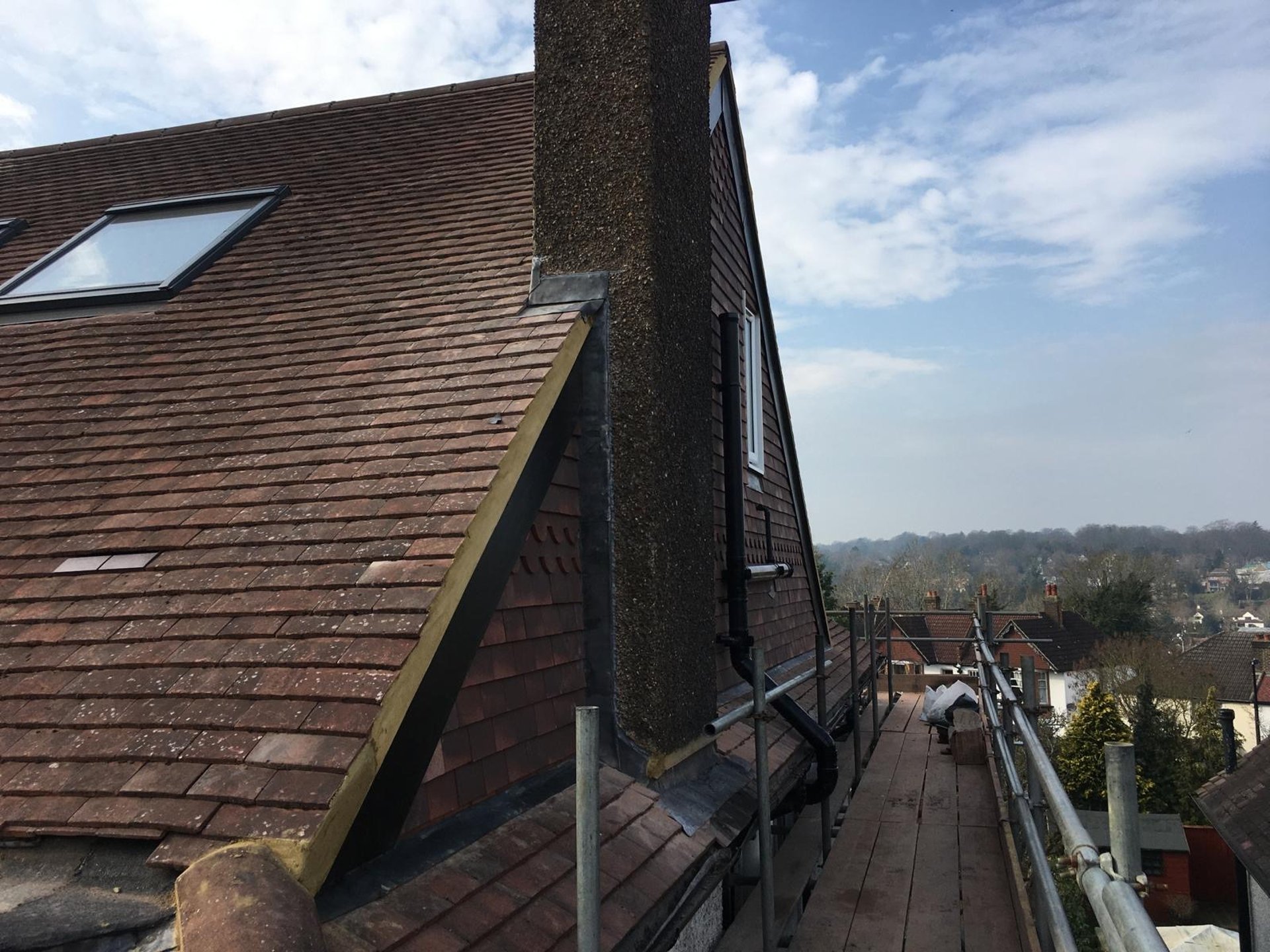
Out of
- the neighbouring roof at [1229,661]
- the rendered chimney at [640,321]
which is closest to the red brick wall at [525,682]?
the rendered chimney at [640,321]

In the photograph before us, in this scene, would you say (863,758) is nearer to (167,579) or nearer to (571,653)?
(571,653)

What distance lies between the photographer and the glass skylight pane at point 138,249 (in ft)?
19.1

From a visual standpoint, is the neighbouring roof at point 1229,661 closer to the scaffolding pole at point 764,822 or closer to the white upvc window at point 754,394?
the white upvc window at point 754,394

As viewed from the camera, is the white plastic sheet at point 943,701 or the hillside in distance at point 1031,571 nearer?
the white plastic sheet at point 943,701

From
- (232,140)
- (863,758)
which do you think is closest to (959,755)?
(863,758)

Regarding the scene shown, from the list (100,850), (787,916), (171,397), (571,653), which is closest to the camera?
(100,850)

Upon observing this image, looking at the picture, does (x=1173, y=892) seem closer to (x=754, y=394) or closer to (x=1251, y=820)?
(x=1251, y=820)

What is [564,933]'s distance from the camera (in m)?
2.69

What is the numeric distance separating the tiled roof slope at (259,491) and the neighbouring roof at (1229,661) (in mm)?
52107

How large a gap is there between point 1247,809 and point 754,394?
7.86 m

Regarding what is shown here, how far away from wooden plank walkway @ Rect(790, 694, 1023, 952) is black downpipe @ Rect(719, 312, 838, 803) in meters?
0.86

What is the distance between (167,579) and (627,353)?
2.12 m

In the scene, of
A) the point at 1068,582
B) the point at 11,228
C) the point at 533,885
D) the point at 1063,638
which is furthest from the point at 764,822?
the point at 1068,582

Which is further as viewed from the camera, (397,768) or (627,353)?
(627,353)
